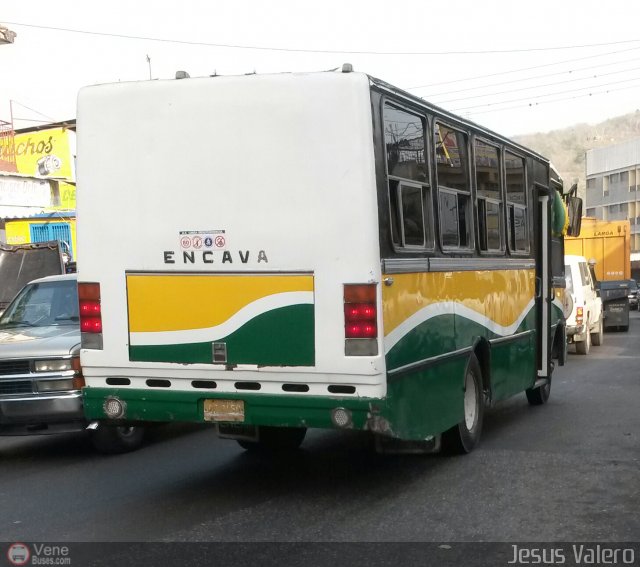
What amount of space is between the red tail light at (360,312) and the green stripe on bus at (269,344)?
0.26m

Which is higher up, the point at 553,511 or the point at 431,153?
the point at 431,153

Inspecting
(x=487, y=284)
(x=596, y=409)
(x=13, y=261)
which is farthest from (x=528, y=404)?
(x=13, y=261)

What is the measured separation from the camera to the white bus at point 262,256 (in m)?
6.59

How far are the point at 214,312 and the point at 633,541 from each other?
316cm

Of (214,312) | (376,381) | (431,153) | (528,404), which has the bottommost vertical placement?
(528,404)

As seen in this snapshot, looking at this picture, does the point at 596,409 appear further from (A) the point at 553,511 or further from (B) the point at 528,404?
(A) the point at 553,511

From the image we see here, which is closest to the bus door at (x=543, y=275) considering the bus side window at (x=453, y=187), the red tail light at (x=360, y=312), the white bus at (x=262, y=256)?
the bus side window at (x=453, y=187)

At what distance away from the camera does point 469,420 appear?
8883mm

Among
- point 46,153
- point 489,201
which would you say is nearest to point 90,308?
point 489,201

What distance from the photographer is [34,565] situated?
5.77 meters

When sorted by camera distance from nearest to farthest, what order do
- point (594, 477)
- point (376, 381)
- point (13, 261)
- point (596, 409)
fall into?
point (376, 381)
point (594, 477)
point (596, 409)
point (13, 261)

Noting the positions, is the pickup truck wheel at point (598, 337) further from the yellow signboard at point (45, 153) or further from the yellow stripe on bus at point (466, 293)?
the yellow signboard at point (45, 153)

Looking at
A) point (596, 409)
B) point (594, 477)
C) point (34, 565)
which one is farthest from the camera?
point (596, 409)
